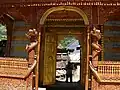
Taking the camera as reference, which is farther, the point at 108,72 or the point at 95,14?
the point at 95,14

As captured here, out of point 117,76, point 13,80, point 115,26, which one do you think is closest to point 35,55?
point 13,80

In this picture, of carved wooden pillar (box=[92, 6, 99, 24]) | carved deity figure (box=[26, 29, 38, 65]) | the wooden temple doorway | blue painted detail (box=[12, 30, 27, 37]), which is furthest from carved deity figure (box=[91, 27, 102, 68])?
blue painted detail (box=[12, 30, 27, 37])

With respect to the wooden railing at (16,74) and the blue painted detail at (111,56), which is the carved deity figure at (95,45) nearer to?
the wooden railing at (16,74)

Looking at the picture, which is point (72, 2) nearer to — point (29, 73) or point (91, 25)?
point (91, 25)

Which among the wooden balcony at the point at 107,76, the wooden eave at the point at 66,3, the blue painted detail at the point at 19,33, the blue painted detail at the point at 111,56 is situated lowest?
the wooden balcony at the point at 107,76

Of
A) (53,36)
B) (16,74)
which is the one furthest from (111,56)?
(16,74)

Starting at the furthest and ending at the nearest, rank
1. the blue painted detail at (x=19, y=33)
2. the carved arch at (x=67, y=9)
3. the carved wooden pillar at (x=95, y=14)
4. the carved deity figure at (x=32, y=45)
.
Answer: the blue painted detail at (x=19, y=33)
the carved arch at (x=67, y=9)
the carved wooden pillar at (x=95, y=14)
the carved deity figure at (x=32, y=45)

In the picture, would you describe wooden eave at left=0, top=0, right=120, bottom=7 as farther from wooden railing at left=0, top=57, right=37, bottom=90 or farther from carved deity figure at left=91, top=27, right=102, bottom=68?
wooden railing at left=0, top=57, right=37, bottom=90

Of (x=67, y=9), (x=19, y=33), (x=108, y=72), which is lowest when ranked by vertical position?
(x=108, y=72)

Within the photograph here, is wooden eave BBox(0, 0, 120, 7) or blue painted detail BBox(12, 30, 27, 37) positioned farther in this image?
blue painted detail BBox(12, 30, 27, 37)

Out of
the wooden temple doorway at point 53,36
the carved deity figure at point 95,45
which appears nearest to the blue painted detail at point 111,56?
the wooden temple doorway at point 53,36

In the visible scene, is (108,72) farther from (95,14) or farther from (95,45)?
(95,14)

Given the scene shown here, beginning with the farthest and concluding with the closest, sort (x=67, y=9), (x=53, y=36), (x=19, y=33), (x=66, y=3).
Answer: (x=19, y=33)
(x=53, y=36)
(x=67, y=9)
(x=66, y=3)

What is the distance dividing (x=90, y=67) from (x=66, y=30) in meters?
4.47
